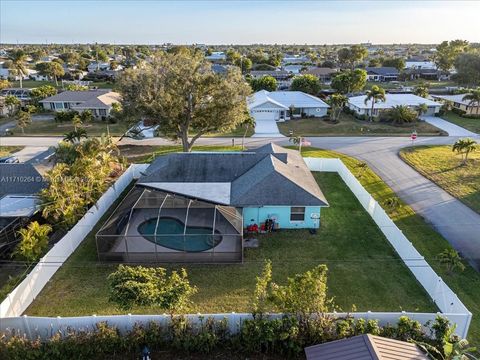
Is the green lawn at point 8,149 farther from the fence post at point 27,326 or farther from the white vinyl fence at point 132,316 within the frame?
the fence post at point 27,326

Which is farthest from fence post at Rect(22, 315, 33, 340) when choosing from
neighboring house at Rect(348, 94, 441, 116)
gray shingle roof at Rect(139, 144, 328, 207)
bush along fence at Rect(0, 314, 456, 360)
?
neighboring house at Rect(348, 94, 441, 116)

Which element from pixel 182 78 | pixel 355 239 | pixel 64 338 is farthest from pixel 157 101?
pixel 64 338

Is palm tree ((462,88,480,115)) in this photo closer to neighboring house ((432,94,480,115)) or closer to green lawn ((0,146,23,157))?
neighboring house ((432,94,480,115))

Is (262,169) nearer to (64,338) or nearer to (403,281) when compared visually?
(403,281)

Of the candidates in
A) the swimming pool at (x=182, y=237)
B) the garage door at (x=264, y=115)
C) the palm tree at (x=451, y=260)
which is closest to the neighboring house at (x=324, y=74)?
the garage door at (x=264, y=115)

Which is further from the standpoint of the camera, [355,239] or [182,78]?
[182,78]

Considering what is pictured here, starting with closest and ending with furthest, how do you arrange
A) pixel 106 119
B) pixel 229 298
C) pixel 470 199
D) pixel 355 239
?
pixel 229 298, pixel 355 239, pixel 470 199, pixel 106 119

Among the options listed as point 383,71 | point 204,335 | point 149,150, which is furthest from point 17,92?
point 383,71
